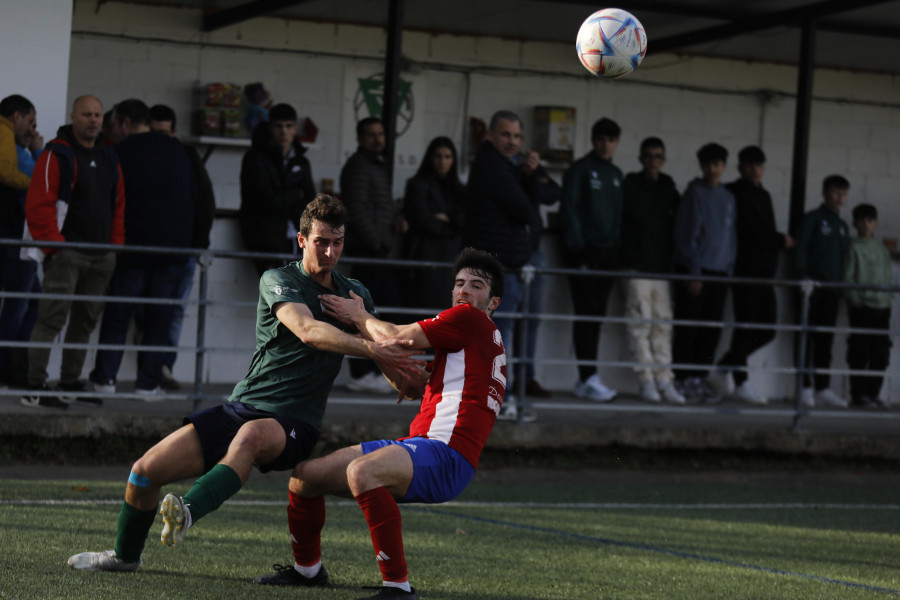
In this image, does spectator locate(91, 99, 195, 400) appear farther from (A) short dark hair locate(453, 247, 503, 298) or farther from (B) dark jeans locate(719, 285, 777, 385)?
(B) dark jeans locate(719, 285, 777, 385)

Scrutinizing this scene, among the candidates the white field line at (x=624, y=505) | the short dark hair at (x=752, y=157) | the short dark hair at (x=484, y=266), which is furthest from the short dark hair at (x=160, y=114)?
the short dark hair at (x=752, y=157)

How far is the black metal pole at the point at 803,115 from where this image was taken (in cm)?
1159

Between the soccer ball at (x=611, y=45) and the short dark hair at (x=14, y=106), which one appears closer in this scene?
the soccer ball at (x=611, y=45)

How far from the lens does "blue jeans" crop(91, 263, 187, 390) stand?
8.85 m

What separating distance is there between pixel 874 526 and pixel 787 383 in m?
3.99

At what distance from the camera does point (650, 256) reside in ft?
35.2

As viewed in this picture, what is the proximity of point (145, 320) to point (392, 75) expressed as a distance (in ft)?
9.30

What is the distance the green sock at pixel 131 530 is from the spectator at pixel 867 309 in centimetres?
772

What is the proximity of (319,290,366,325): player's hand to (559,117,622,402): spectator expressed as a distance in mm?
5144

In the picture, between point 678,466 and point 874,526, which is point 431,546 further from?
point 678,466

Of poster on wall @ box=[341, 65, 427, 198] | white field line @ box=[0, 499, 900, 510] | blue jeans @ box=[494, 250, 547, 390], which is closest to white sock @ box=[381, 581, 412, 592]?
white field line @ box=[0, 499, 900, 510]

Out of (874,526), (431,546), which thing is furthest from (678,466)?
(431,546)

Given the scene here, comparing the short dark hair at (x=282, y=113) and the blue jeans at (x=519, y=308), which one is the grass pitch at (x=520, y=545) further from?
the short dark hair at (x=282, y=113)

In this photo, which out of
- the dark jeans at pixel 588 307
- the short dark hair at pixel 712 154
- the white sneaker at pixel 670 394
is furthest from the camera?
the short dark hair at pixel 712 154
